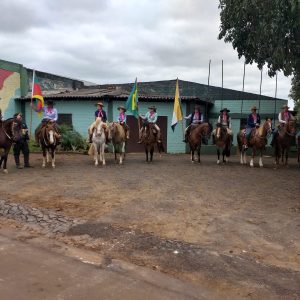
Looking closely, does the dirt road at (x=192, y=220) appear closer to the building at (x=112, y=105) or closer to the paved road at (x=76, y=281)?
the paved road at (x=76, y=281)

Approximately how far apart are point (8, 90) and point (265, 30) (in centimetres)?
1578

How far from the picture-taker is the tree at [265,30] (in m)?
13.9

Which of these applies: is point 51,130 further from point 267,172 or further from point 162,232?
point 162,232

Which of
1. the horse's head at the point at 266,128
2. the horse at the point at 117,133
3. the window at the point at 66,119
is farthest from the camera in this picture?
the window at the point at 66,119

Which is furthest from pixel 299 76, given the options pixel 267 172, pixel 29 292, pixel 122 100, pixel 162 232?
pixel 29 292

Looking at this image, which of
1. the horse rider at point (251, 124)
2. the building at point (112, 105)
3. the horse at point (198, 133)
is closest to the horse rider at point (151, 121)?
the horse at point (198, 133)

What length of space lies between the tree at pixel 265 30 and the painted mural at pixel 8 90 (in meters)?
12.7

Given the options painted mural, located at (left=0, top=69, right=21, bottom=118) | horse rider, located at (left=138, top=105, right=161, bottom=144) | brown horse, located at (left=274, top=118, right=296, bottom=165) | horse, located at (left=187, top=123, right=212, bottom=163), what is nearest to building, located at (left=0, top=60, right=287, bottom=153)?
painted mural, located at (left=0, top=69, right=21, bottom=118)

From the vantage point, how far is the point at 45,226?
7.05 metres

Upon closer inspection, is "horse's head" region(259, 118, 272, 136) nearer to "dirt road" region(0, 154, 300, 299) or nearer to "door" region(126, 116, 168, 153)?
"dirt road" region(0, 154, 300, 299)

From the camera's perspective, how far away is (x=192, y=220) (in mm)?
7266

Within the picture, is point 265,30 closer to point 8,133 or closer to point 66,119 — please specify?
point 8,133

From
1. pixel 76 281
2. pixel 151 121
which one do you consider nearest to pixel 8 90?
pixel 151 121

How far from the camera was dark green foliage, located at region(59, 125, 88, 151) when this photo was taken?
22000 millimetres
